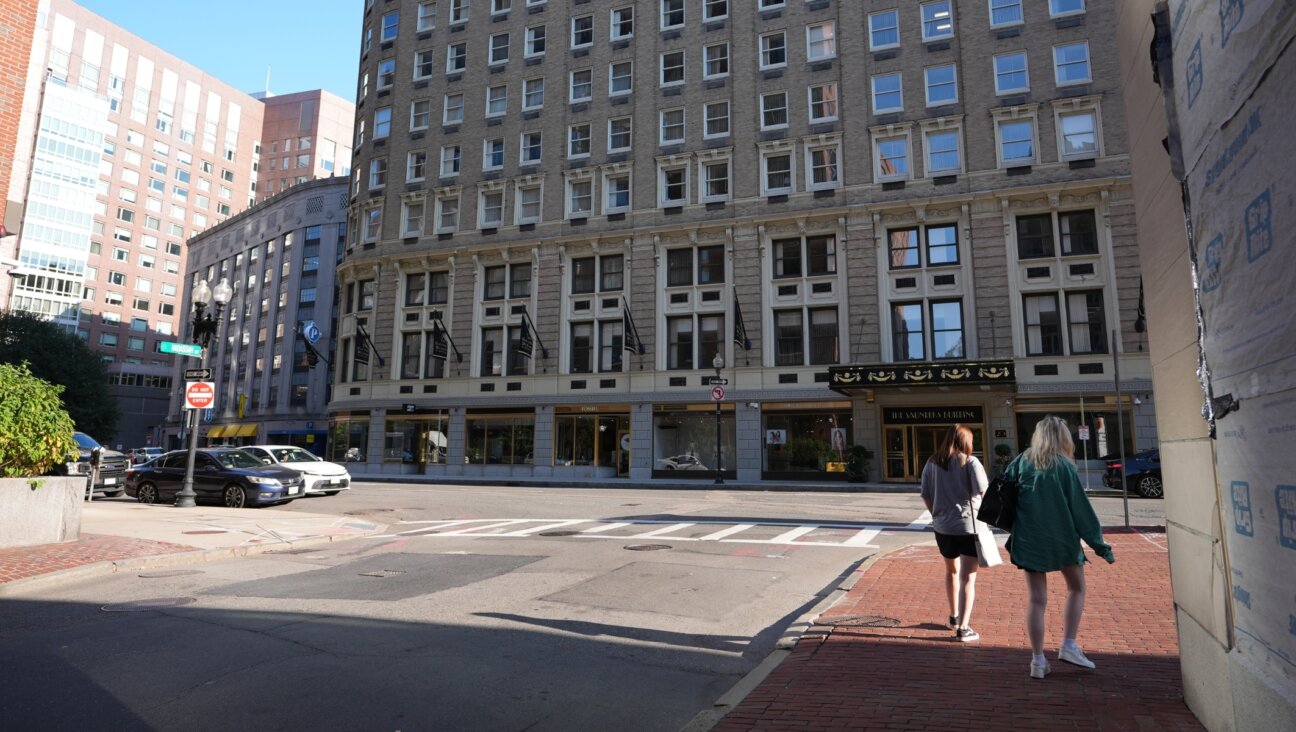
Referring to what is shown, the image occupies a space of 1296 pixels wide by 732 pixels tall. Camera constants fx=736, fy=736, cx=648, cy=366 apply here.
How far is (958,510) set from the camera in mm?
6434

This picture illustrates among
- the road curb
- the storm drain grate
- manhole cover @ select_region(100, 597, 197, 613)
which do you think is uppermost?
the storm drain grate

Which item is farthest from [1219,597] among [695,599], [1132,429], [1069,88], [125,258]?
[125,258]

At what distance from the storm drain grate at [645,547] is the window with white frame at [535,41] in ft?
118

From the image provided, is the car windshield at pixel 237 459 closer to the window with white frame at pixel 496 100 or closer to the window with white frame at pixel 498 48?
the window with white frame at pixel 496 100

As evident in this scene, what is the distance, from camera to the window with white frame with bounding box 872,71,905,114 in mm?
33531

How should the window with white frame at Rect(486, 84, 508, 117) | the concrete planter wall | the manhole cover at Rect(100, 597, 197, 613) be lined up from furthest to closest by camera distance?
the window with white frame at Rect(486, 84, 508, 117) → the concrete planter wall → the manhole cover at Rect(100, 597, 197, 613)

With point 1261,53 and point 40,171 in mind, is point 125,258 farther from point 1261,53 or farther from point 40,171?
point 1261,53

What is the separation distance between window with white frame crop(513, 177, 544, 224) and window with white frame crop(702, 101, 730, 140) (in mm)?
9339

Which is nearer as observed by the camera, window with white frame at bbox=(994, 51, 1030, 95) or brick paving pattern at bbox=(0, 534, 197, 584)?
brick paving pattern at bbox=(0, 534, 197, 584)

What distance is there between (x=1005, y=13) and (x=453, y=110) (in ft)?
95.4

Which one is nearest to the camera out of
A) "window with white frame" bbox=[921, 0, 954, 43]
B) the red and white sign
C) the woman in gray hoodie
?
the woman in gray hoodie

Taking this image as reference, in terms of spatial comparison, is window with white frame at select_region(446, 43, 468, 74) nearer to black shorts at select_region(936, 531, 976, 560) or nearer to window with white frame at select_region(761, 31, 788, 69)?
window with white frame at select_region(761, 31, 788, 69)

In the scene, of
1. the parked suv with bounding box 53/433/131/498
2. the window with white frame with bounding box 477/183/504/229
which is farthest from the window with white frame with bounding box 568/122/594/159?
the parked suv with bounding box 53/433/131/498

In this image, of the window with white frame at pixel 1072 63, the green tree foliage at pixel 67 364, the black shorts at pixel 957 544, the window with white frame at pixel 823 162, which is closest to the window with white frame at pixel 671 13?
the window with white frame at pixel 823 162
